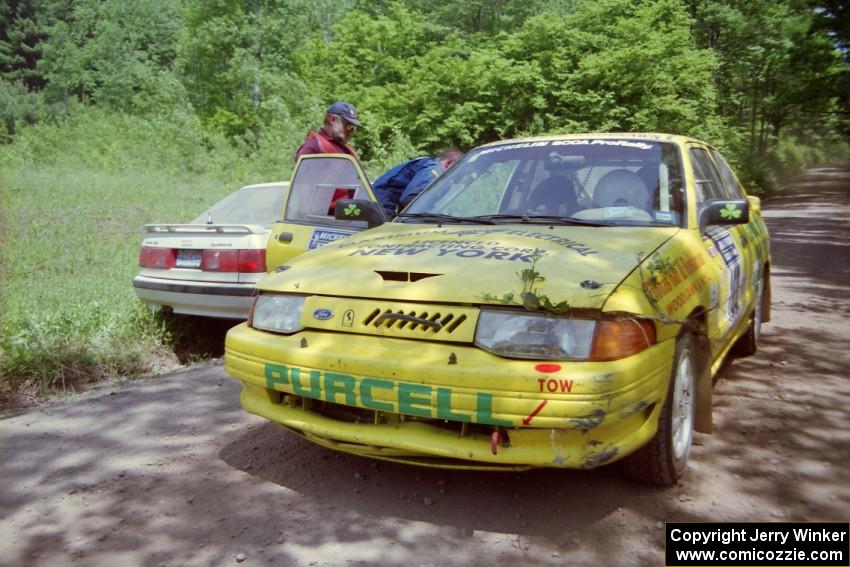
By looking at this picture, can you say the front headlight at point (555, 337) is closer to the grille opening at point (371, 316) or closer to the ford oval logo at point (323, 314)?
the grille opening at point (371, 316)

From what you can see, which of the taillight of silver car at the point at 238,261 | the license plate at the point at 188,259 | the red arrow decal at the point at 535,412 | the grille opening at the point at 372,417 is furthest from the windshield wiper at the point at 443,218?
the license plate at the point at 188,259

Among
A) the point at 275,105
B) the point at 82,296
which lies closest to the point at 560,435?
the point at 82,296

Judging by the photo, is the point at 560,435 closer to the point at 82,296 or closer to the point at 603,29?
the point at 82,296

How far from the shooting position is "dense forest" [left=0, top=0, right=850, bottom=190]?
22.0m

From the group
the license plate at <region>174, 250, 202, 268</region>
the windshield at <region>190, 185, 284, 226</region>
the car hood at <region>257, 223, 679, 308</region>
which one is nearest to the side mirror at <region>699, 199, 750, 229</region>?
the car hood at <region>257, 223, 679, 308</region>

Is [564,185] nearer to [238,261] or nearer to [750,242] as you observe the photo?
[750,242]

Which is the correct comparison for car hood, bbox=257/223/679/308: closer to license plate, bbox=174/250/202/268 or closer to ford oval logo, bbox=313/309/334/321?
ford oval logo, bbox=313/309/334/321

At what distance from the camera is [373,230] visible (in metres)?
4.01

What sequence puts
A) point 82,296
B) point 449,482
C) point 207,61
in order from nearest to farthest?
point 449,482 < point 82,296 < point 207,61

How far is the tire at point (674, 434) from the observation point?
2971 millimetres

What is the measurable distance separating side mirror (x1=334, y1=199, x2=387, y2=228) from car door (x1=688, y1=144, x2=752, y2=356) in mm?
1855

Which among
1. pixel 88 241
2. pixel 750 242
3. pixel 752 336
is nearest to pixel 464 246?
pixel 750 242

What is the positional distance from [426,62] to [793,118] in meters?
27.6

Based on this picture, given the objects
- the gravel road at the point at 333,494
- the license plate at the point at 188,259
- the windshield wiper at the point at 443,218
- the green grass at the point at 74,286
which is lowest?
the gravel road at the point at 333,494
